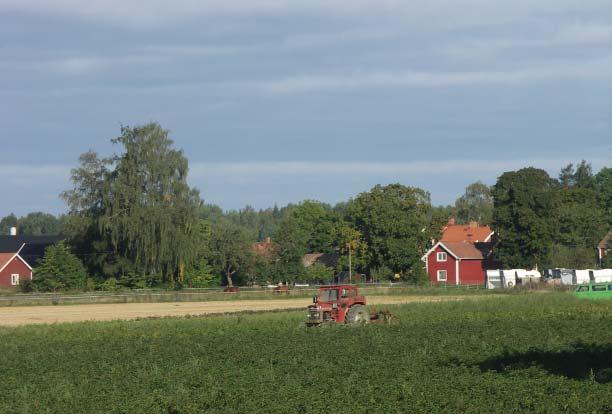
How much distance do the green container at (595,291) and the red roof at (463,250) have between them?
5054cm

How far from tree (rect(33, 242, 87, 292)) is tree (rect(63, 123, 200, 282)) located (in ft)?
11.1

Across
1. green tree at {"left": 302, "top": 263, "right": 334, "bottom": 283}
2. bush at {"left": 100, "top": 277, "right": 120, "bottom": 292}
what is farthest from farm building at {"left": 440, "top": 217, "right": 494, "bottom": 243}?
bush at {"left": 100, "top": 277, "right": 120, "bottom": 292}

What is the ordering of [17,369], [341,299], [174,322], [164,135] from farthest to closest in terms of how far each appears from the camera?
1. [164,135]
2. [174,322]
3. [341,299]
4. [17,369]

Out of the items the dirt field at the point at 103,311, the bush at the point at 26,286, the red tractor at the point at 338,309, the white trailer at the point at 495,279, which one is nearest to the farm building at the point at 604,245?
the white trailer at the point at 495,279

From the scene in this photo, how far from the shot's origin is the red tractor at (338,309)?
41562mm

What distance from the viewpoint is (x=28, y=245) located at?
123188mm

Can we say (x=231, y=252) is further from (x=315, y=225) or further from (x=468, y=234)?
(x=315, y=225)

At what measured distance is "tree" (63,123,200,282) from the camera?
95.5 metres

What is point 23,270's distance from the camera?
118m

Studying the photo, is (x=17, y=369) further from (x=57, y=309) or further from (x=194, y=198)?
(x=194, y=198)

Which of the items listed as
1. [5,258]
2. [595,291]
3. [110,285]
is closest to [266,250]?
[110,285]

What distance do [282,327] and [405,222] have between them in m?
71.2

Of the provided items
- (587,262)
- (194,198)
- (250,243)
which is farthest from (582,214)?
(194,198)

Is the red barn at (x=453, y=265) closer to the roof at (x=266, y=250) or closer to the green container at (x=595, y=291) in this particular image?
the roof at (x=266, y=250)
